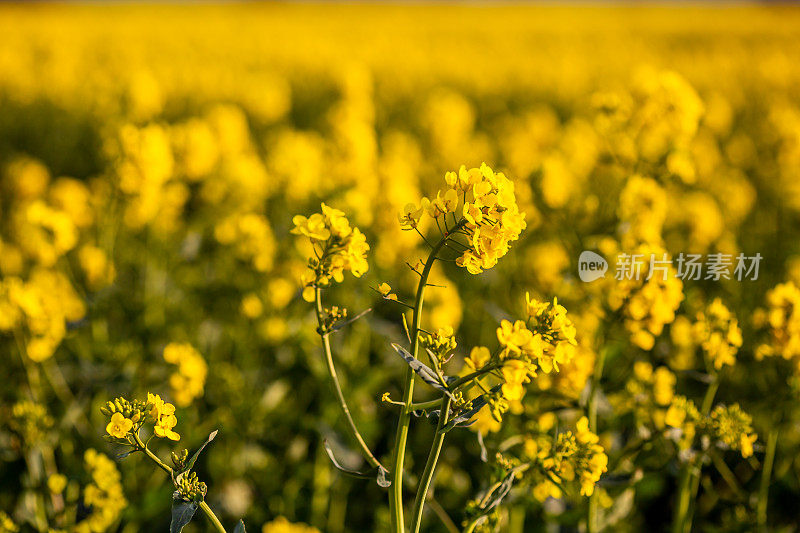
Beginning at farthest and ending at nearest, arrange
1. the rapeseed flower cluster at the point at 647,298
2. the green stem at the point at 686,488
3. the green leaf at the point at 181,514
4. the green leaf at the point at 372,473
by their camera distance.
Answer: the green stem at the point at 686,488 < the rapeseed flower cluster at the point at 647,298 < the green leaf at the point at 372,473 < the green leaf at the point at 181,514

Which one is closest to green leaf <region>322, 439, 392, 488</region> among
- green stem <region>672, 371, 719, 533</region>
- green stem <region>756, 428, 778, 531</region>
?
green stem <region>672, 371, 719, 533</region>

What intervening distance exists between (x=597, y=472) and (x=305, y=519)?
54.7 inches

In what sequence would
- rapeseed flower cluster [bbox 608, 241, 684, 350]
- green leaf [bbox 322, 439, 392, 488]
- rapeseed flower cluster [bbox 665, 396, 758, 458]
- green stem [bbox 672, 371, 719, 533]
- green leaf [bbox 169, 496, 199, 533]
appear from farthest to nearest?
green stem [bbox 672, 371, 719, 533], rapeseed flower cluster [bbox 608, 241, 684, 350], rapeseed flower cluster [bbox 665, 396, 758, 458], green leaf [bbox 322, 439, 392, 488], green leaf [bbox 169, 496, 199, 533]

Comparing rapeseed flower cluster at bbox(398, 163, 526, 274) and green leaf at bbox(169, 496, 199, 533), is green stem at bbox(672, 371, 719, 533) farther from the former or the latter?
green leaf at bbox(169, 496, 199, 533)

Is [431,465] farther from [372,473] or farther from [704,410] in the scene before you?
[704,410]

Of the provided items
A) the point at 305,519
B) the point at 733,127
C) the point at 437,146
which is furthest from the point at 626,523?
the point at 733,127

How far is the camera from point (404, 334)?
8.92 ft

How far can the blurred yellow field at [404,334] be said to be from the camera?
1249 mm

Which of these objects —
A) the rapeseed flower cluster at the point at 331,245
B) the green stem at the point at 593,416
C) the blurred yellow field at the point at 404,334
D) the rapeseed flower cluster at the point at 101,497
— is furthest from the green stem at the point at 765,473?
the rapeseed flower cluster at the point at 101,497

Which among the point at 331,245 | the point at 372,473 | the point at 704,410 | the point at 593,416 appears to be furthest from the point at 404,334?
the point at 331,245

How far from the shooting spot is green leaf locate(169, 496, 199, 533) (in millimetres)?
1088

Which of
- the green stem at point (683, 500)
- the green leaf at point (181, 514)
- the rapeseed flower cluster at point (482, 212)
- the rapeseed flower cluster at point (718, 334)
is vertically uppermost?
the rapeseed flower cluster at point (482, 212)

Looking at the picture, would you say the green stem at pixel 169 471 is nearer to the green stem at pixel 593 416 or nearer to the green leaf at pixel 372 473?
the green leaf at pixel 372 473

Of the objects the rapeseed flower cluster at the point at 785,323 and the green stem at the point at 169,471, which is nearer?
the green stem at the point at 169,471
